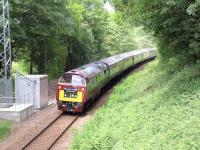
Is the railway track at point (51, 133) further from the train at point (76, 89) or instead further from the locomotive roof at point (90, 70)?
the locomotive roof at point (90, 70)

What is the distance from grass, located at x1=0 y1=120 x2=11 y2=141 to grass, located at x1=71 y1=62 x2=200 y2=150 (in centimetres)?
383

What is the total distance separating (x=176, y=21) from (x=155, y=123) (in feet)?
19.0

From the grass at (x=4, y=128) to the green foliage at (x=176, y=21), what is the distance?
310 inches

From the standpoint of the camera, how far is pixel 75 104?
22.1 metres

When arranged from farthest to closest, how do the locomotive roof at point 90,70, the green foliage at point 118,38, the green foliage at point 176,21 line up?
the green foliage at point 118,38
the locomotive roof at point 90,70
the green foliage at point 176,21

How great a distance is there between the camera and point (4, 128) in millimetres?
18328

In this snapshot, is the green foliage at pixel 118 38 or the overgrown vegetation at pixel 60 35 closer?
the overgrown vegetation at pixel 60 35

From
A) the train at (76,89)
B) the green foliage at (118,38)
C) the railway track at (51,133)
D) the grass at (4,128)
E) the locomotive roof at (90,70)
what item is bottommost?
the railway track at (51,133)

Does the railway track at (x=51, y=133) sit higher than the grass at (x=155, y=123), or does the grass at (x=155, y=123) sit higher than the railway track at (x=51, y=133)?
the grass at (x=155, y=123)

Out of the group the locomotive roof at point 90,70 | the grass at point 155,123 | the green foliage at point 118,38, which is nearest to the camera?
the grass at point 155,123

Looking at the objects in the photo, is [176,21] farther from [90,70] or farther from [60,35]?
[60,35]

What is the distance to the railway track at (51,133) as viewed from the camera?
1631 centimetres

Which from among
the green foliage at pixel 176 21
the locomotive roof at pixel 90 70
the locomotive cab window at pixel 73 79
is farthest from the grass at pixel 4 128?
the green foliage at pixel 176 21

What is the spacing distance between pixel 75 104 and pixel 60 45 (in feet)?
65.3
